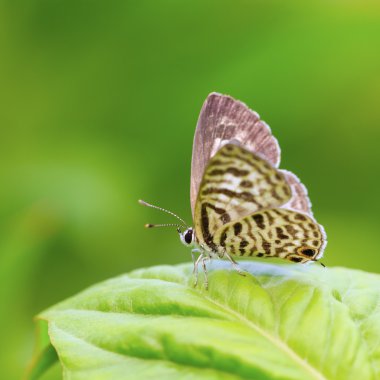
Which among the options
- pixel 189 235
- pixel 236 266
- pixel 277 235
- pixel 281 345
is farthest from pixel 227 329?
pixel 189 235

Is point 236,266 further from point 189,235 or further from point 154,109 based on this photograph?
point 154,109

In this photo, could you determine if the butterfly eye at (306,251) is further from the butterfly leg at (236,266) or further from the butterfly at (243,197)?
the butterfly leg at (236,266)

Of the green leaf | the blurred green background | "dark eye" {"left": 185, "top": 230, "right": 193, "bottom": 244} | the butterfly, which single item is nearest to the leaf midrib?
the green leaf

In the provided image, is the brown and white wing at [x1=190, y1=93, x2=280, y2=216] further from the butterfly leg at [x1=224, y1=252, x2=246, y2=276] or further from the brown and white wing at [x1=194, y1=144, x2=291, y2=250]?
the butterfly leg at [x1=224, y1=252, x2=246, y2=276]

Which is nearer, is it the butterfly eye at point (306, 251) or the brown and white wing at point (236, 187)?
the brown and white wing at point (236, 187)

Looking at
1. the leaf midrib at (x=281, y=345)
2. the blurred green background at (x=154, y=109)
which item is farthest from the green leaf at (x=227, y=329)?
the blurred green background at (x=154, y=109)

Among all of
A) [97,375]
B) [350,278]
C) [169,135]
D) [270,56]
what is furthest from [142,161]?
[97,375]
